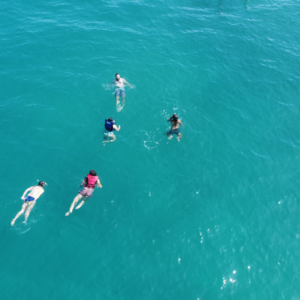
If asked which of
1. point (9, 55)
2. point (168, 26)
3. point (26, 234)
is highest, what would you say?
point (168, 26)

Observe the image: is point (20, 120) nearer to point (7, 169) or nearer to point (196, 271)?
point (7, 169)

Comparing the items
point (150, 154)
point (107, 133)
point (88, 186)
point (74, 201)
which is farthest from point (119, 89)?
point (74, 201)

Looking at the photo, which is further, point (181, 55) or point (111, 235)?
point (181, 55)

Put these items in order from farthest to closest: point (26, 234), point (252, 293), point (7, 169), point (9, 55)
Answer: point (9, 55) → point (7, 169) → point (26, 234) → point (252, 293)

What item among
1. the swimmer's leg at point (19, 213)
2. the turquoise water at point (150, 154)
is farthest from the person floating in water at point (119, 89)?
the swimmer's leg at point (19, 213)

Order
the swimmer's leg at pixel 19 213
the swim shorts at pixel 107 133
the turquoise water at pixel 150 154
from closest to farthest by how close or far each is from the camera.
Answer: the turquoise water at pixel 150 154
the swimmer's leg at pixel 19 213
the swim shorts at pixel 107 133

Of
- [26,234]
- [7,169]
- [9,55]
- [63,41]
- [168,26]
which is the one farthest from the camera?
[168,26]

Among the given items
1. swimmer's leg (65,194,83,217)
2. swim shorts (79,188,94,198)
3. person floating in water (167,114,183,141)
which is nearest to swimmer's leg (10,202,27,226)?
swimmer's leg (65,194,83,217)

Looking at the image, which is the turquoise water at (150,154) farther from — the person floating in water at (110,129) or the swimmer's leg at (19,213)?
the person floating in water at (110,129)

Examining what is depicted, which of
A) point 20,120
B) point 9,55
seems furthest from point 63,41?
point 20,120
